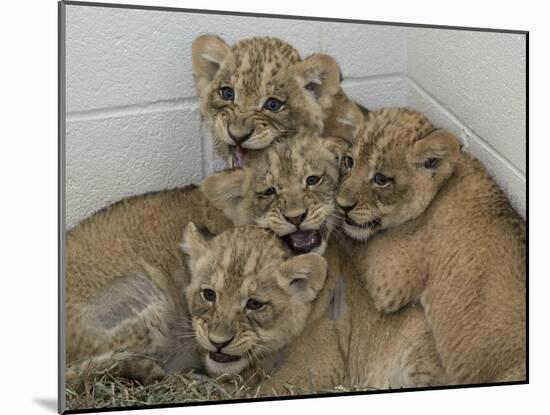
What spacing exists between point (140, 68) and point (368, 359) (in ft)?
3.98

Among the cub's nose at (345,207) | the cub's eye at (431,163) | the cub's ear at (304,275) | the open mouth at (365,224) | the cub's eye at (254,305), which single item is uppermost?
the cub's eye at (431,163)

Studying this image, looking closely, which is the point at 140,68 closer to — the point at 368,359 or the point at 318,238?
the point at 318,238

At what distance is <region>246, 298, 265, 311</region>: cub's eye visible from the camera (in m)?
3.72

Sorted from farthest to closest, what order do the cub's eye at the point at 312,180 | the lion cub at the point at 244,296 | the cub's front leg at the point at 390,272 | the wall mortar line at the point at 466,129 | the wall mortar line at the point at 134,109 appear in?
the wall mortar line at the point at 466,129 → the cub's front leg at the point at 390,272 → the cub's eye at the point at 312,180 → the lion cub at the point at 244,296 → the wall mortar line at the point at 134,109

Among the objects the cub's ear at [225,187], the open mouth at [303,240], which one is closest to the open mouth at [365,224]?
the open mouth at [303,240]

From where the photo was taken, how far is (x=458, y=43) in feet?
13.5

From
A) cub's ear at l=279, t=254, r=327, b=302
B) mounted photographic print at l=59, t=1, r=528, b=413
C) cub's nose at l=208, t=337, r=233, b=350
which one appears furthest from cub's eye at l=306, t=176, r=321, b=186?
cub's nose at l=208, t=337, r=233, b=350

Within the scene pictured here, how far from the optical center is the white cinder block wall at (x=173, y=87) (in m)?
3.60

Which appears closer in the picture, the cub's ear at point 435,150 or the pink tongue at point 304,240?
the pink tongue at point 304,240

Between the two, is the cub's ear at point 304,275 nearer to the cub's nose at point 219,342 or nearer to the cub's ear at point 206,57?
the cub's nose at point 219,342

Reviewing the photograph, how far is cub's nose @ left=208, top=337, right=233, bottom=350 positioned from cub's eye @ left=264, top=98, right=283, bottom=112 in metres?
0.75

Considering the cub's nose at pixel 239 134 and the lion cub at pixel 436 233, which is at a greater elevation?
the cub's nose at pixel 239 134

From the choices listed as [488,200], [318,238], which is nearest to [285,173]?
[318,238]

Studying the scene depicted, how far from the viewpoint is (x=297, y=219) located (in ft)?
12.4
